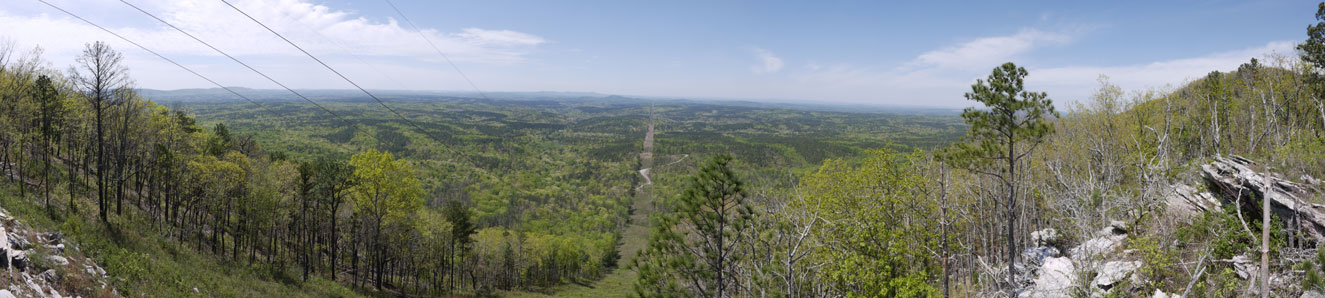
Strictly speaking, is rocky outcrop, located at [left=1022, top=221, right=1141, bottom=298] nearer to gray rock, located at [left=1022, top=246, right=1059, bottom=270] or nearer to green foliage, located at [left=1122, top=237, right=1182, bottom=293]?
gray rock, located at [left=1022, top=246, right=1059, bottom=270]

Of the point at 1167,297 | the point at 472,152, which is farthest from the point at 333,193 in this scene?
the point at 472,152

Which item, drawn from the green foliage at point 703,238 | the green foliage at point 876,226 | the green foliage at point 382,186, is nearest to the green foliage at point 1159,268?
the green foliage at point 876,226

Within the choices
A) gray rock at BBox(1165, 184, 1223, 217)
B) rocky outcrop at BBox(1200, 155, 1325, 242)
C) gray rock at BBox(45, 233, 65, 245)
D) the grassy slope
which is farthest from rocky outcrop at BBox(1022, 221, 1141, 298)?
gray rock at BBox(45, 233, 65, 245)

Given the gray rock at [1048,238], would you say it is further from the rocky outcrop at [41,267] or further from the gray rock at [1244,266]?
the rocky outcrop at [41,267]

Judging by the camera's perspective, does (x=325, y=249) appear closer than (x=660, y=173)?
Yes

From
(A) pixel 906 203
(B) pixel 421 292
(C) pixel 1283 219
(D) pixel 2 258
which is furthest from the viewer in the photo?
(B) pixel 421 292

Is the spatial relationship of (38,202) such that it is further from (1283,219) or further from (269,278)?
(1283,219)
